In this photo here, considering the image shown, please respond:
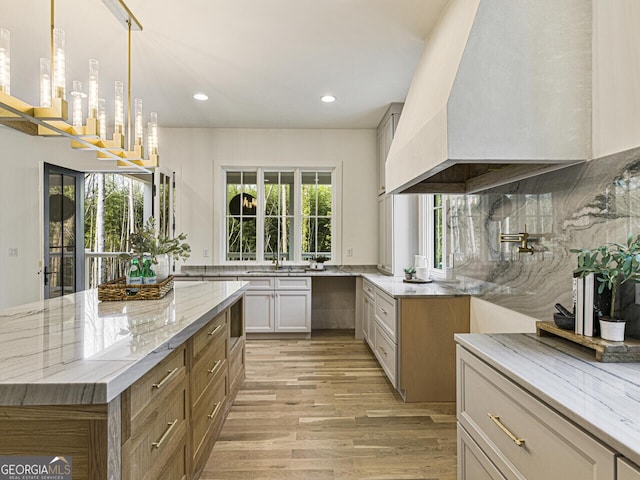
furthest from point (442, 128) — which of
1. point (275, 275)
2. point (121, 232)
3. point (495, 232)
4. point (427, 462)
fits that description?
point (121, 232)

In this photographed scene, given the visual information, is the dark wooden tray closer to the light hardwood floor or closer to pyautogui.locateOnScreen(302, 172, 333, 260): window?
the light hardwood floor

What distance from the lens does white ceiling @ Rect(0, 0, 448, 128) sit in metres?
2.54

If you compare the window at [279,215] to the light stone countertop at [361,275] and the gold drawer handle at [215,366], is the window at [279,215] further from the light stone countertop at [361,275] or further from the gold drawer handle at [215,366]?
the gold drawer handle at [215,366]

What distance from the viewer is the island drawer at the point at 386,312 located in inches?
119

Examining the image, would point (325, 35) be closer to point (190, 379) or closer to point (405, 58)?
point (405, 58)

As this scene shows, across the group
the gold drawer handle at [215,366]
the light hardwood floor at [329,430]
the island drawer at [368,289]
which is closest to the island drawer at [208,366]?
the gold drawer handle at [215,366]

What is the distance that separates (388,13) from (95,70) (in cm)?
188

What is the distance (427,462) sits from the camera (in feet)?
7.00

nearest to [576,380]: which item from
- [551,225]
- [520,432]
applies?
[520,432]

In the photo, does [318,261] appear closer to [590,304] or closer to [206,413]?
[206,413]

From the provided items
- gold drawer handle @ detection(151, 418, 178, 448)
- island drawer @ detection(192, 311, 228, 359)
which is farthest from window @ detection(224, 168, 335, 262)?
Answer: gold drawer handle @ detection(151, 418, 178, 448)

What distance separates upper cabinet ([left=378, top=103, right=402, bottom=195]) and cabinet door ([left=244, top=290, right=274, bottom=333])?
1.98m

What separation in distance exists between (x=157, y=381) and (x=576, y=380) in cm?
136

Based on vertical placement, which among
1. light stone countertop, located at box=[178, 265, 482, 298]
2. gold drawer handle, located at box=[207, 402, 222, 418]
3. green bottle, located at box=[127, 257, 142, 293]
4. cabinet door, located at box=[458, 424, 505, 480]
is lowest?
gold drawer handle, located at box=[207, 402, 222, 418]
